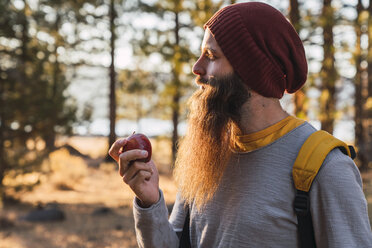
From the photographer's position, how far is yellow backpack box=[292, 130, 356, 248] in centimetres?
143

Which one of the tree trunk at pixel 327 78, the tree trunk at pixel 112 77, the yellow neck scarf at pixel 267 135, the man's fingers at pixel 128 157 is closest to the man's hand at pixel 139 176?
the man's fingers at pixel 128 157

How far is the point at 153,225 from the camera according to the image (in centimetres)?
176

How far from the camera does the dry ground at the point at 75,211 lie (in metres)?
8.02

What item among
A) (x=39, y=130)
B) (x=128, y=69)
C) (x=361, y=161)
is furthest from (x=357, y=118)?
(x=128, y=69)

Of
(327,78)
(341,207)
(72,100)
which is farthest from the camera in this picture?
(72,100)

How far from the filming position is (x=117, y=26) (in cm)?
1891

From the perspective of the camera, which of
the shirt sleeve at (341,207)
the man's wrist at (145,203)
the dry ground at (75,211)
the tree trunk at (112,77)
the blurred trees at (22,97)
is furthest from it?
the tree trunk at (112,77)

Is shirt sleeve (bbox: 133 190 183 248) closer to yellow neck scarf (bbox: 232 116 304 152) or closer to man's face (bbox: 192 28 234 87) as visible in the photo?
yellow neck scarf (bbox: 232 116 304 152)

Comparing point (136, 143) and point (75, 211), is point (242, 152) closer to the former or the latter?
point (136, 143)

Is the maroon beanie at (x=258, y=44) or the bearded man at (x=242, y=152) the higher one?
the maroon beanie at (x=258, y=44)

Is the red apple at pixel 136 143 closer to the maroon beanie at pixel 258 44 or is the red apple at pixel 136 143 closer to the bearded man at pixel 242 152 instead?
the bearded man at pixel 242 152

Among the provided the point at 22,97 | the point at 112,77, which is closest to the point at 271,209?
the point at 22,97

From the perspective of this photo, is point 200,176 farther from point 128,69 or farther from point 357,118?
point 128,69

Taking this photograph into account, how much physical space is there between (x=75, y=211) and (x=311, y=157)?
1022cm
